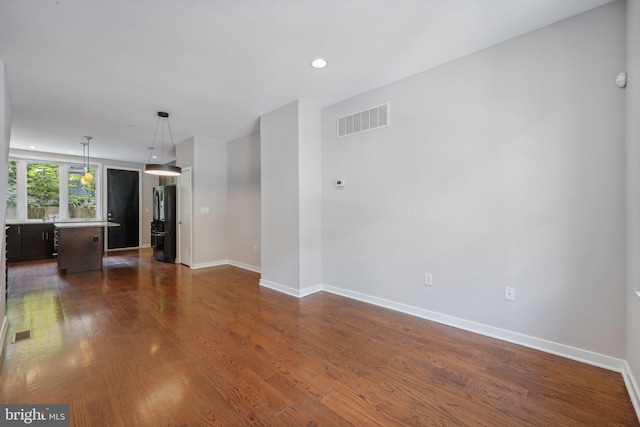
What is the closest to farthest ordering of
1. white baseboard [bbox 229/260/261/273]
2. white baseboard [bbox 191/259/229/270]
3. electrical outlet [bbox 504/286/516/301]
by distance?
electrical outlet [bbox 504/286/516/301] < white baseboard [bbox 229/260/261/273] < white baseboard [bbox 191/259/229/270]

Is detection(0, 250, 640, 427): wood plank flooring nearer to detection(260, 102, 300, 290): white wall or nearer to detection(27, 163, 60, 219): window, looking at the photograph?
detection(260, 102, 300, 290): white wall

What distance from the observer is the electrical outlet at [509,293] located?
2433mm

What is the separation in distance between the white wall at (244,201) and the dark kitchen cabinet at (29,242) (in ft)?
15.0

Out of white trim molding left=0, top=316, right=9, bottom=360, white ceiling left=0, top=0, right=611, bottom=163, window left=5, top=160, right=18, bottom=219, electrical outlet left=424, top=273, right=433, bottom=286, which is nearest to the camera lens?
white ceiling left=0, top=0, right=611, bottom=163

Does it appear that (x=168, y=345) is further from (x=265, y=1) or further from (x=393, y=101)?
(x=393, y=101)

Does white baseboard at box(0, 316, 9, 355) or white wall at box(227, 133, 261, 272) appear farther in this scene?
white wall at box(227, 133, 261, 272)

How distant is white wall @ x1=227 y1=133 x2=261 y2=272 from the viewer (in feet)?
17.2

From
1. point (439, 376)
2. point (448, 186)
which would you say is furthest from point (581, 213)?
point (439, 376)

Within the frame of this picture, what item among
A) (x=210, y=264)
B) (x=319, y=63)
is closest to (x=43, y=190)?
(x=210, y=264)

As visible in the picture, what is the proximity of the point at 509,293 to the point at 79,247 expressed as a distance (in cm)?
693

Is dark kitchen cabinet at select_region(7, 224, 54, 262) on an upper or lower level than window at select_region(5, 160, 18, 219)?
lower

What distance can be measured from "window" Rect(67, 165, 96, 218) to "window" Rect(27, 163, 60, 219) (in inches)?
9.9

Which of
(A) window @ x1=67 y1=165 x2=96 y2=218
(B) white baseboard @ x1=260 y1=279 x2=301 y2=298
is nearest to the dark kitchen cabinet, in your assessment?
(A) window @ x1=67 y1=165 x2=96 y2=218

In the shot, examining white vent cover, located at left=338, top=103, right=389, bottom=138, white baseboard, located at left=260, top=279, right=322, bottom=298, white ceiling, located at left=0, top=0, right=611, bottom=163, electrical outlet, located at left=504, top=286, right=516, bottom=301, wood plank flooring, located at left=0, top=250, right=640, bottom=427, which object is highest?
white ceiling, located at left=0, top=0, right=611, bottom=163
